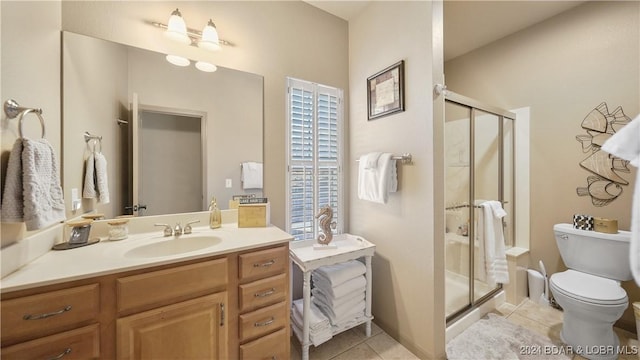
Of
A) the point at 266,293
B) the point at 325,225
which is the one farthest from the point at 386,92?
the point at 266,293

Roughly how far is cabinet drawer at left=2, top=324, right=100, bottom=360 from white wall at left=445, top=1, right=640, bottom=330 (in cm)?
337

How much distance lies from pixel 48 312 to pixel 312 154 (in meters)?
1.64

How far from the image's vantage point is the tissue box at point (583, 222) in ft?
5.87

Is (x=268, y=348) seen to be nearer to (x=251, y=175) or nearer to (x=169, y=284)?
(x=169, y=284)

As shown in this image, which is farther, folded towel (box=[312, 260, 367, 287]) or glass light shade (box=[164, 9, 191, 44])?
folded towel (box=[312, 260, 367, 287])

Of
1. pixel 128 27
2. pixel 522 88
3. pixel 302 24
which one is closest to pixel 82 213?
pixel 128 27

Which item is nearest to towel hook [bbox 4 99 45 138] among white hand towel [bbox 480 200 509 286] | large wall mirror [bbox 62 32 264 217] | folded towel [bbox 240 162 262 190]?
large wall mirror [bbox 62 32 264 217]

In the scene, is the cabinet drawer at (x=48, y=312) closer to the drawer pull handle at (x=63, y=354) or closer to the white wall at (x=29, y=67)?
the drawer pull handle at (x=63, y=354)

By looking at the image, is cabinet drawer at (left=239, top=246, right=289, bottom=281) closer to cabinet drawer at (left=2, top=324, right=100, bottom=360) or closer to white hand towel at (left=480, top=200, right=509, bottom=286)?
cabinet drawer at (left=2, top=324, right=100, bottom=360)

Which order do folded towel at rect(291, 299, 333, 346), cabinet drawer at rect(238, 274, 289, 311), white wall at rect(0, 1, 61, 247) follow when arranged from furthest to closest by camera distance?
1. folded towel at rect(291, 299, 333, 346)
2. cabinet drawer at rect(238, 274, 289, 311)
3. white wall at rect(0, 1, 61, 247)

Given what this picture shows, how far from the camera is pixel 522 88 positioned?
230cm

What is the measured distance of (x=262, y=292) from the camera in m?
1.22

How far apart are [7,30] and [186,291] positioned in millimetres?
1255

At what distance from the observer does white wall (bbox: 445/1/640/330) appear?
1.77 metres
